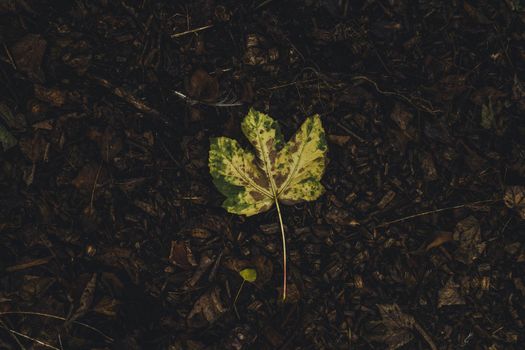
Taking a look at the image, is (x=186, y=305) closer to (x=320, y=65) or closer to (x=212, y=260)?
(x=212, y=260)

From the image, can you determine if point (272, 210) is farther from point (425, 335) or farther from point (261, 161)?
point (425, 335)

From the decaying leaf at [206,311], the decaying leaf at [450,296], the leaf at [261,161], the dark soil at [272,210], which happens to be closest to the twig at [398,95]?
the dark soil at [272,210]

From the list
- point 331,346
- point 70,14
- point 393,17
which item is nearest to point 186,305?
point 331,346

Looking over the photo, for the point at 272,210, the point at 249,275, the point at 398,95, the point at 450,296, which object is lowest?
the point at 450,296

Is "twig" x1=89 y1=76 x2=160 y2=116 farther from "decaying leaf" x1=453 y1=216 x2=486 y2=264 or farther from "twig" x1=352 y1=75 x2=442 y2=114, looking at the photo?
"decaying leaf" x1=453 y1=216 x2=486 y2=264

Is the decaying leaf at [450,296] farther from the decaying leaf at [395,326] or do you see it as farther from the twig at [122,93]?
the twig at [122,93]

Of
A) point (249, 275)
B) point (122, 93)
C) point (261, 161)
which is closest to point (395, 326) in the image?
point (249, 275)

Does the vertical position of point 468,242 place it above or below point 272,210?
below

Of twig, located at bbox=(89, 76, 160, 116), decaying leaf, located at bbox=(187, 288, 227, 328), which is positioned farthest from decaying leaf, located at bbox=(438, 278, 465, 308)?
twig, located at bbox=(89, 76, 160, 116)
